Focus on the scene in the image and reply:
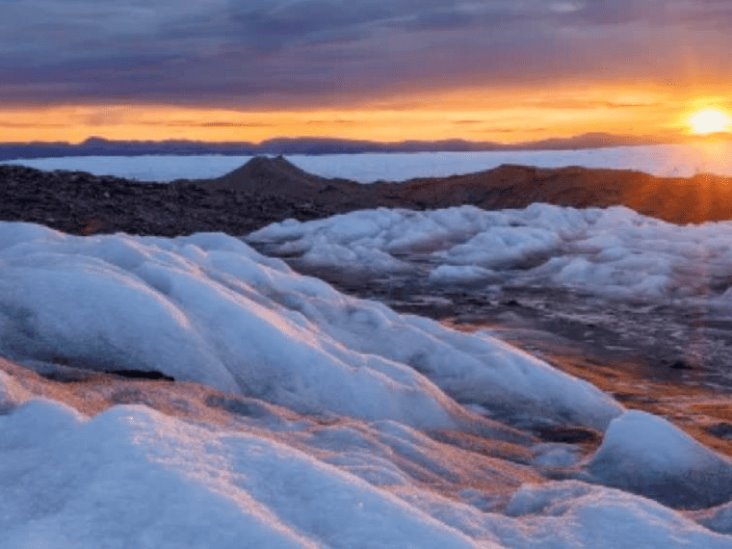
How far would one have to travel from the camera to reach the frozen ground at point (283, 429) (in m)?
2.90

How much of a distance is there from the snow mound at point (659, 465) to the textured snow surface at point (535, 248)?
11.6 meters

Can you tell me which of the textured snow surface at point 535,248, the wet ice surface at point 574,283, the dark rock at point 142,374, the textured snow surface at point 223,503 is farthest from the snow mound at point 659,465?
the textured snow surface at point 535,248

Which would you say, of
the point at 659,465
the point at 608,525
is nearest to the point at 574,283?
the point at 659,465

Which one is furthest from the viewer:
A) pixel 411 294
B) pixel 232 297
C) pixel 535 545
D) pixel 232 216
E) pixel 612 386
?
pixel 232 216

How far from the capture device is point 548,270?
20.0 metres

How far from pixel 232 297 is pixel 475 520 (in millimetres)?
3878

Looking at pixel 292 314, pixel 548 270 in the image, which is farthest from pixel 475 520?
pixel 548 270

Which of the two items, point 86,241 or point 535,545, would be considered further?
point 86,241

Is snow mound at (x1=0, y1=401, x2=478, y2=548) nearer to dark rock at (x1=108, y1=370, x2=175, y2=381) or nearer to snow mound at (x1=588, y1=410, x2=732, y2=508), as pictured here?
dark rock at (x1=108, y1=370, x2=175, y2=381)

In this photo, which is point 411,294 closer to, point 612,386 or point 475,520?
point 612,386

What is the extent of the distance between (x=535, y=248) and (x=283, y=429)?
18.8 metres

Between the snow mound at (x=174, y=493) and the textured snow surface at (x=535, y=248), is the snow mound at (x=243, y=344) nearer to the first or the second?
the snow mound at (x=174, y=493)

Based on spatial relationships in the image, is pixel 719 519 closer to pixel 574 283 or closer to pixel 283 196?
pixel 574 283

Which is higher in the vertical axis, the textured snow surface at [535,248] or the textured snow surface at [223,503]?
the textured snow surface at [223,503]
